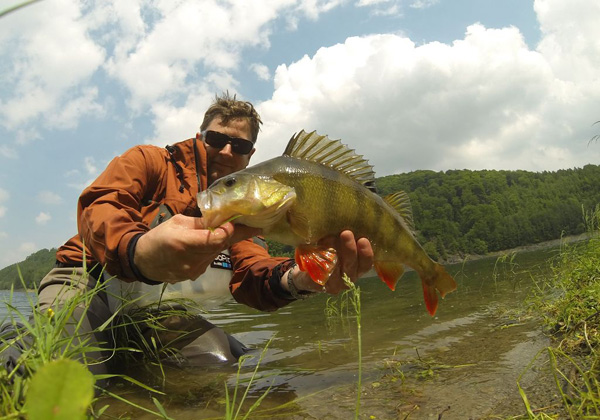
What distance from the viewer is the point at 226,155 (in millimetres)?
4945

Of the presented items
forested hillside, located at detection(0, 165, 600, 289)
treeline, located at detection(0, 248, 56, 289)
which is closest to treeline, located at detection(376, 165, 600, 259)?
forested hillside, located at detection(0, 165, 600, 289)

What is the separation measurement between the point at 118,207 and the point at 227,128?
8.03ft

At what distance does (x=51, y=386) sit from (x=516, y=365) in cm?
334

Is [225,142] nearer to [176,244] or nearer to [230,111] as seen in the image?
[230,111]

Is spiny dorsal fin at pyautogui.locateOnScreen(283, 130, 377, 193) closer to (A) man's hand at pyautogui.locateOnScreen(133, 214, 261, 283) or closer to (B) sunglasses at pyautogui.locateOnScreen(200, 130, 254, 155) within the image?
(A) man's hand at pyautogui.locateOnScreen(133, 214, 261, 283)

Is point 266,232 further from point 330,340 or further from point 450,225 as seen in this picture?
point 450,225

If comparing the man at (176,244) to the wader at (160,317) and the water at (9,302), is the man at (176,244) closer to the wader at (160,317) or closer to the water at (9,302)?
the wader at (160,317)

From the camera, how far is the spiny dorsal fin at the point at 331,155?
2933 millimetres

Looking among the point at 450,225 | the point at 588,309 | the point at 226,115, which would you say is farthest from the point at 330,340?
the point at 450,225

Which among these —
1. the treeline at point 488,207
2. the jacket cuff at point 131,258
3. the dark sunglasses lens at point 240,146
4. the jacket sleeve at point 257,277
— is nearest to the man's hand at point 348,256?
the jacket sleeve at point 257,277

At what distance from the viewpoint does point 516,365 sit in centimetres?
316

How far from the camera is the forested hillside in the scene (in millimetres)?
94312

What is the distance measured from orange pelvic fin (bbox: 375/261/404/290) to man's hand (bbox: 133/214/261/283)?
1.41 metres

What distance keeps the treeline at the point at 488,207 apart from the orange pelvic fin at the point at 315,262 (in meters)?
83.3
